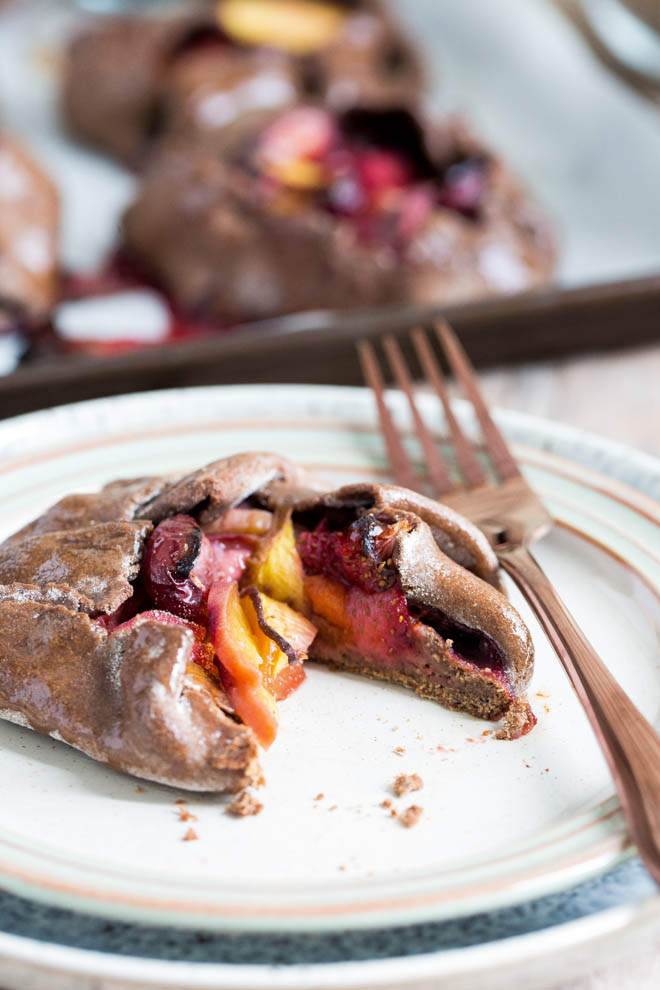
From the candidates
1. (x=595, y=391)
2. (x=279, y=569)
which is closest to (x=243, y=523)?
(x=279, y=569)

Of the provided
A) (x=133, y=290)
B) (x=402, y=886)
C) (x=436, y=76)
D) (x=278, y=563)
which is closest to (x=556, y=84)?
(x=436, y=76)

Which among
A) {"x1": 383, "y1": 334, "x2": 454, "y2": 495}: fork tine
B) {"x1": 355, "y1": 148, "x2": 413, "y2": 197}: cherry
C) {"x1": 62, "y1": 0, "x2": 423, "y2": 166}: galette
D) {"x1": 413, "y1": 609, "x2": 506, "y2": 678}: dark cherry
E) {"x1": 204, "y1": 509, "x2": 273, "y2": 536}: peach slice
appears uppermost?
{"x1": 413, "y1": 609, "x2": 506, "y2": 678}: dark cherry

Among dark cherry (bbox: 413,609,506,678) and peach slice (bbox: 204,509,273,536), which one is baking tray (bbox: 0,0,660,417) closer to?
peach slice (bbox: 204,509,273,536)

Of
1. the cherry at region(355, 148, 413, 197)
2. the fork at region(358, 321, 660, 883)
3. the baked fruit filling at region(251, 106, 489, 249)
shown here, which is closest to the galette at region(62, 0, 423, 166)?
the baked fruit filling at region(251, 106, 489, 249)

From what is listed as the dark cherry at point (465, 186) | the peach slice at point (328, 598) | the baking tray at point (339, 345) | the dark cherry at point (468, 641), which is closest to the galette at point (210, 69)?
the dark cherry at point (465, 186)

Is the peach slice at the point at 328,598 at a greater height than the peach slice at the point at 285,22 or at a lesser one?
greater

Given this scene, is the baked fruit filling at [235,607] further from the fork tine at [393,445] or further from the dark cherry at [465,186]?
the dark cherry at [465,186]

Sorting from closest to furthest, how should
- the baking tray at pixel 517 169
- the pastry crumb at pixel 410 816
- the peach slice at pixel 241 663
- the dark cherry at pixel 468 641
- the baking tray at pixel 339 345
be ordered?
1. the pastry crumb at pixel 410 816
2. the peach slice at pixel 241 663
3. the dark cherry at pixel 468 641
4. the baking tray at pixel 339 345
5. the baking tray at pixel 517 169
